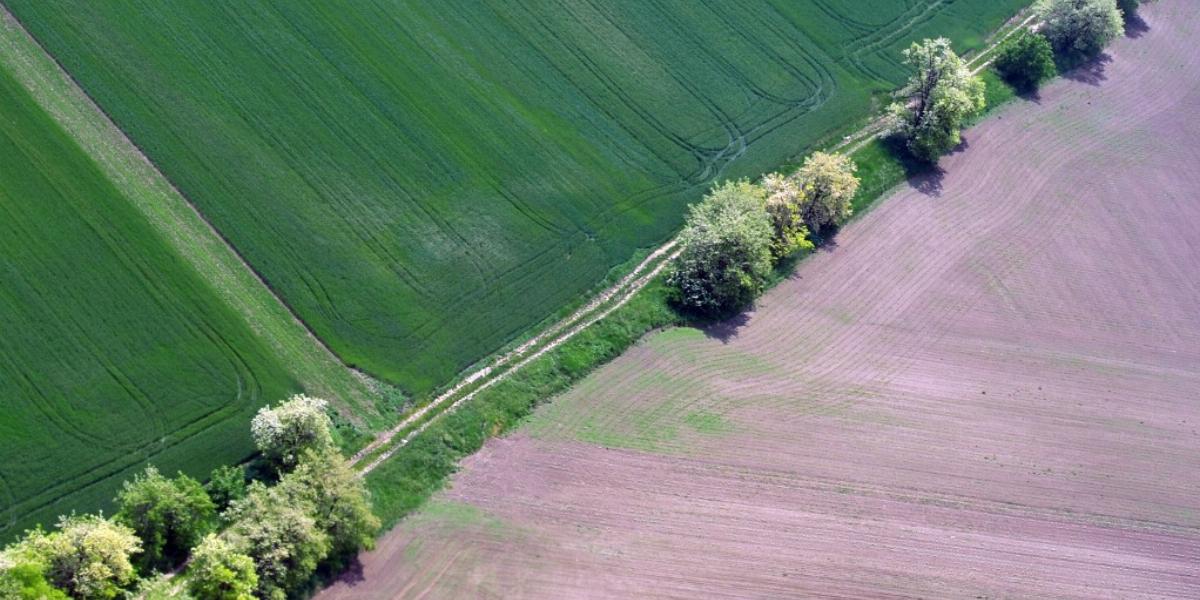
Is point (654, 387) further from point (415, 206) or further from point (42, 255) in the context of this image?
point (42, 255)

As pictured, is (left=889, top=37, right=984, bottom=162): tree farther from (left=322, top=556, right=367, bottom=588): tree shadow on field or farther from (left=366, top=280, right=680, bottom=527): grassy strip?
(left=322, top=556, right=367, bottom=588): tree shadow on field

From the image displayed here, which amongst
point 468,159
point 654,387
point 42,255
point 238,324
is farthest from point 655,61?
point 42,255

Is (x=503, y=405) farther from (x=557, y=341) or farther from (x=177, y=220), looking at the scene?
(x=177, y=220)

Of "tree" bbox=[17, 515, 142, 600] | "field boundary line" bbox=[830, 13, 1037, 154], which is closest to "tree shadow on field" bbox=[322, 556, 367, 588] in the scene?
"tree" bbox=[17, 515, 142, 600]

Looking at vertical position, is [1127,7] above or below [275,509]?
below

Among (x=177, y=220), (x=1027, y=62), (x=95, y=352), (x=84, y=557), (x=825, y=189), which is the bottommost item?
(x=1027, y=62)

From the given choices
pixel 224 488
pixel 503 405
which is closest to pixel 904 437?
pixel 503 405
